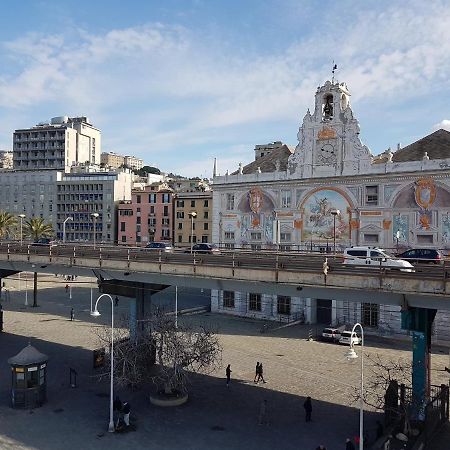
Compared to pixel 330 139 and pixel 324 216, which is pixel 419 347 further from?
pixel 330 139

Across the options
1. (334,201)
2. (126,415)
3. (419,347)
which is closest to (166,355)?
(126,415)

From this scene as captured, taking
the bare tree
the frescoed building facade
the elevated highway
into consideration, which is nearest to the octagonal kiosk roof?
the bare tree

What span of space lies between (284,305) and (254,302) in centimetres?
419

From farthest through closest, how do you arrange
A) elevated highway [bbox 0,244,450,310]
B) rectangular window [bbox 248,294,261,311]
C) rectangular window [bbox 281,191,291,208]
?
rectangular window [bbox 248,294,261,311] → rectangular window [bbox 281,191,291,208] → elevated highway [bbox 0,244,450,310]

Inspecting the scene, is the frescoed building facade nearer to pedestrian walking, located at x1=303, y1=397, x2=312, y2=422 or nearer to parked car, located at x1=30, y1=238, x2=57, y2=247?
parked car, located at x1=30, y1=238, x2=57, y2=247

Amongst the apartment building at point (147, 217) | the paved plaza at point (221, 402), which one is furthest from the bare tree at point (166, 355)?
the apartment building at point (147, 217)

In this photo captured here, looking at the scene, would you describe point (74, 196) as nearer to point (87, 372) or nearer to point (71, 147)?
point (71, 147)

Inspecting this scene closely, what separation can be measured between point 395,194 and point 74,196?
86260 millimetres

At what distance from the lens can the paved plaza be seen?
26.6 meters

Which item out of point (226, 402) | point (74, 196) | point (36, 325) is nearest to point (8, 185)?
point (74, 196)

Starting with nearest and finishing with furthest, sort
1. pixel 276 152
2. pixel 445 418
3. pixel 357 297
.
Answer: pixel 357 297 → pixel 445 418 → pixel 276 152

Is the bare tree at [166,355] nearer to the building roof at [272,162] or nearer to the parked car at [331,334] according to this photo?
the parked car at [331,334]

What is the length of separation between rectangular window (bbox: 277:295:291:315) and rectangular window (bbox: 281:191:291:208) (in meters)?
11.3

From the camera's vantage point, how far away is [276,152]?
70.7 m
